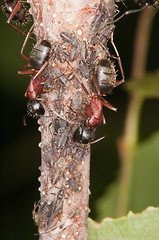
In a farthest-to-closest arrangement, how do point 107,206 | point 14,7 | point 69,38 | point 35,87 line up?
point 107,206
point 14,7
point 35,87
point 69,38

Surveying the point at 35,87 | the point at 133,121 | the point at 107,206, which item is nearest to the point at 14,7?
the point at 35,87

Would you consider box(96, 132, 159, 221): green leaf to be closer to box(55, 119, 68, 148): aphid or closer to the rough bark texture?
the rough bark texture

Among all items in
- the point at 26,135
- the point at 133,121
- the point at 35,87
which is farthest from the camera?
the point at 26,135

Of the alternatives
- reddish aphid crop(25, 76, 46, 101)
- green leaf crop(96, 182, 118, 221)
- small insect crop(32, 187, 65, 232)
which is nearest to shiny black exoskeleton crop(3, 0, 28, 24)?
reddish aphid crop(25, 76, 46, 101)

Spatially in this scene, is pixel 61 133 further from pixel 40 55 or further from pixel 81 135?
pixel 40 55

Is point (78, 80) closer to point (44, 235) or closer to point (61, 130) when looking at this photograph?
point (61, 130)
